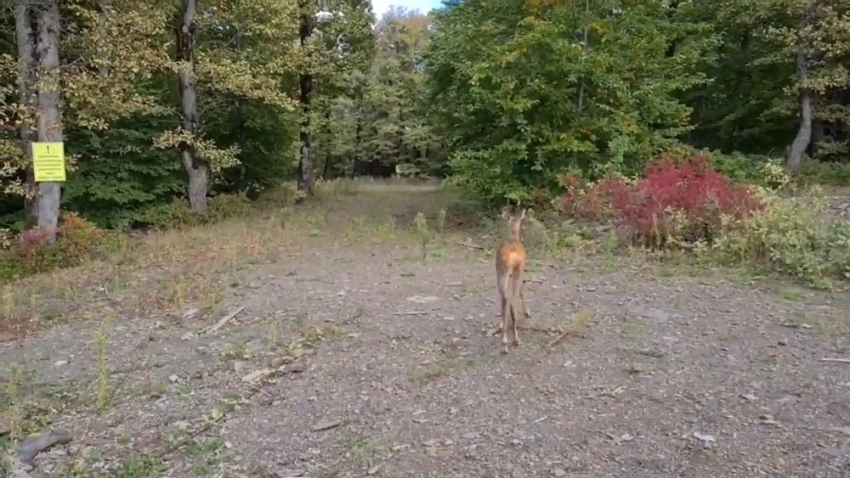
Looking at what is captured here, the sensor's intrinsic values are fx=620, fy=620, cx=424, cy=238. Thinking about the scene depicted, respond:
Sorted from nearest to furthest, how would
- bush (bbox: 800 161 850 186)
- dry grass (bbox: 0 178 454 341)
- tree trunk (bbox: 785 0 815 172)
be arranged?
dry grass (bbox: 0 178 454 341) → bush (bbox: 800 161 850 186) → tree trunk (bbox: 785 0 815 172)

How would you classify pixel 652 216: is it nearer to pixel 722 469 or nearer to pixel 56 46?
pixel 722 469

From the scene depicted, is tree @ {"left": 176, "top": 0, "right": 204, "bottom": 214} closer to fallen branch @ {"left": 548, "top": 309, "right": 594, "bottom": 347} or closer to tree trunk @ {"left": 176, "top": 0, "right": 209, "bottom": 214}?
tree trunk @ {"left": 176, "top": 0, "right": 209, "bottom": 214}

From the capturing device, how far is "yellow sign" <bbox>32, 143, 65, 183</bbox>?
8672mm

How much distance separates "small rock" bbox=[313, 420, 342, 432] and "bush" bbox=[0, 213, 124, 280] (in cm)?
666

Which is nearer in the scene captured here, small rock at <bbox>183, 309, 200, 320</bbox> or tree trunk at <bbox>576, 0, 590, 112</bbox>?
small rock at <bbox>183, 309, 200, 320</bbox>

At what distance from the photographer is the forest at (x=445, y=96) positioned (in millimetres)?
9211

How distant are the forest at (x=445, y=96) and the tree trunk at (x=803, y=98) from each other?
4 cm

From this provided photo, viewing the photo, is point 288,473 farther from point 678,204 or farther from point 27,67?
point 27,67

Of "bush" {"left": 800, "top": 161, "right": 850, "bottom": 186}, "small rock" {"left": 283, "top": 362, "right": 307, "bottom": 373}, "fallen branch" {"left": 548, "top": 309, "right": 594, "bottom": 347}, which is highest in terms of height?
"bush" {"left": 800, "top": 161, "right": 850, "bottom": 186}

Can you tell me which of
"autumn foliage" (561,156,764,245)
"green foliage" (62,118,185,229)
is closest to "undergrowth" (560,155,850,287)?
"autumn foliage" (561,156,764,245)

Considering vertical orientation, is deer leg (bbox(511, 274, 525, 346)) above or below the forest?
below

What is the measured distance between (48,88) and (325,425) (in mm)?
7728

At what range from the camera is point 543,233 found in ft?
26.8

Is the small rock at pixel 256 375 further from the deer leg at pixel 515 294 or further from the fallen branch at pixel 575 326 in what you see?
the fallen branch at pixel 575 326
